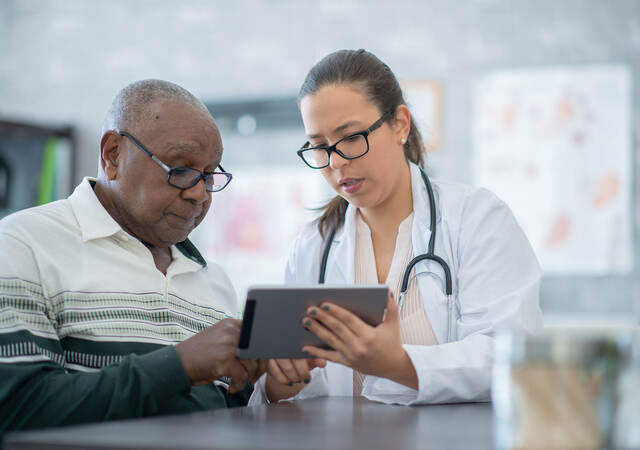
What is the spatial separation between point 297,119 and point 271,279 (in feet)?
3.01

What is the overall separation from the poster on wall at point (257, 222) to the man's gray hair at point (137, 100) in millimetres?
2600

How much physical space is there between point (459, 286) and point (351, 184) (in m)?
0.36

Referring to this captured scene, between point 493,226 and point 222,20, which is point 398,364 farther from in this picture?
point 222,20

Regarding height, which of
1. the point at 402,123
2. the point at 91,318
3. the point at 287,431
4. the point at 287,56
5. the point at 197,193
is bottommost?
the point at 287,431

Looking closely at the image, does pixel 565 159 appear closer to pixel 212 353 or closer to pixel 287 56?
pixel 287 56

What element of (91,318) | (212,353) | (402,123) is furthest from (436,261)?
(91,318)

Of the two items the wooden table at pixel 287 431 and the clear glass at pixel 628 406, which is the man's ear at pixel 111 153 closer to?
the wooden table at pixel 287 431

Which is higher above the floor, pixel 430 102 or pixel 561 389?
pixel 430 102

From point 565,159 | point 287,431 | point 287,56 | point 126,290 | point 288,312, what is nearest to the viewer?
point 287,431

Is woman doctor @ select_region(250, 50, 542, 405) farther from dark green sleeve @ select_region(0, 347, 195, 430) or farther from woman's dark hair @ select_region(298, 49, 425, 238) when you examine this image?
dark green sleeve @ select_region(0, 347, 195, 430)

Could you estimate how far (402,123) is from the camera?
1.92m

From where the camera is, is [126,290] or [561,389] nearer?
[561,389]

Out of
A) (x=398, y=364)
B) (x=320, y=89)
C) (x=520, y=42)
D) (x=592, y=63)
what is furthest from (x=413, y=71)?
(x=398, y=364)

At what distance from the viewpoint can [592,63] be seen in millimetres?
3752
